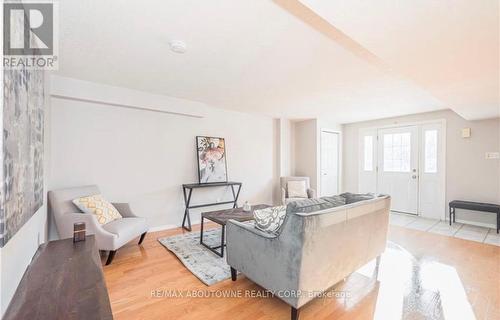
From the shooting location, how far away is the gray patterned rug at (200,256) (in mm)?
2338

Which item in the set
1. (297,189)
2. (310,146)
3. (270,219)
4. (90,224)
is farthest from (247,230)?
(310,146)

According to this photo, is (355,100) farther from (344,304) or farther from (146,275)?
(146,275)

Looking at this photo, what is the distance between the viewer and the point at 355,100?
3.83 meters

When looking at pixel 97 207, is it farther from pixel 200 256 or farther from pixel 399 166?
pixel 399 166

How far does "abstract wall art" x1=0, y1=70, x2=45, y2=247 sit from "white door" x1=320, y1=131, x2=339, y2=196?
17.1 feet

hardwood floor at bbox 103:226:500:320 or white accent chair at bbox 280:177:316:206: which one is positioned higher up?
white accent chair at bbox 280:177:316:206

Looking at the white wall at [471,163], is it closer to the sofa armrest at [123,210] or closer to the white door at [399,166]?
the white door at [399,166]

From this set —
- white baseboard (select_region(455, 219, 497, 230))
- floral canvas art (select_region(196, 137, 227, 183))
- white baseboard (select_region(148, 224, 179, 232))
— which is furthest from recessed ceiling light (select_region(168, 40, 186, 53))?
white baseboard (select_region(455, 219, 497, 230))

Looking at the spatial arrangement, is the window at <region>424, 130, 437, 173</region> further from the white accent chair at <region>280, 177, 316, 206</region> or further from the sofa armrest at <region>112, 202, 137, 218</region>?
the sofa armrest at <region>112, 202, 137, 218</region>

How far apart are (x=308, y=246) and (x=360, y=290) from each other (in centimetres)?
99

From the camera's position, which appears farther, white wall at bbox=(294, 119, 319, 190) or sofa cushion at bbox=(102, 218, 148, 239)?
white wall at bbox=(294, 119, 319, 190)

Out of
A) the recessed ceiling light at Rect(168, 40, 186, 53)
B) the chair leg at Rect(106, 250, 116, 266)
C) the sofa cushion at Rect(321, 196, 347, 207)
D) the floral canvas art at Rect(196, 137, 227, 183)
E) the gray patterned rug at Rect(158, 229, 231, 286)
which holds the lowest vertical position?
the gray patterned rug at Rect(158, 229, 231, 286)

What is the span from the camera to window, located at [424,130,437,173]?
4.67 metres

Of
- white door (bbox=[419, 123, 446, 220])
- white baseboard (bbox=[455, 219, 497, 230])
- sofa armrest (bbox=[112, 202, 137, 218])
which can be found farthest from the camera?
white door (bbox=[419, 123, 446, 220])
